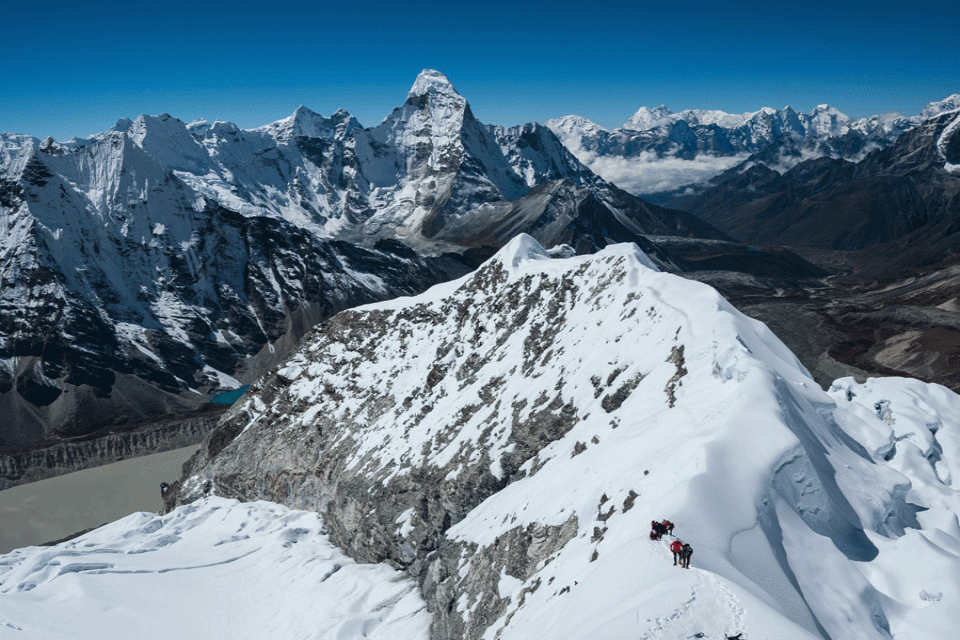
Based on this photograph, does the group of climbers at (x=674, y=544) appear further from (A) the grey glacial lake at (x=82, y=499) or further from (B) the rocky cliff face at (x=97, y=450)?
(B) the rocky cliff face at (x=97, y=450)

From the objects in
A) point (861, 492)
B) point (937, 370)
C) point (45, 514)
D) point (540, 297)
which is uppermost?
point (540, 297)

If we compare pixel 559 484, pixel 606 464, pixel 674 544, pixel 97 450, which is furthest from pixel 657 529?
pixel 97 450

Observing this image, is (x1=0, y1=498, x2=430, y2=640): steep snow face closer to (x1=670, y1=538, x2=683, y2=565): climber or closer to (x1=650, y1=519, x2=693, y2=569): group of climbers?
(x1=650, y1=519, x2=693, y2=569): group of climbers

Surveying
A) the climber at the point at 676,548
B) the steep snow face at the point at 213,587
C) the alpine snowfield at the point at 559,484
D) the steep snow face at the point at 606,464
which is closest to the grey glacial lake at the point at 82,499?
the alpine snowfield at the point at 559,484

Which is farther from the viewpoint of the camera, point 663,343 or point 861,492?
point 663,343

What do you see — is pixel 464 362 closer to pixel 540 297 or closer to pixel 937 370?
pixel 540 297

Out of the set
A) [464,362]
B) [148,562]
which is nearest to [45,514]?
[148,562]
